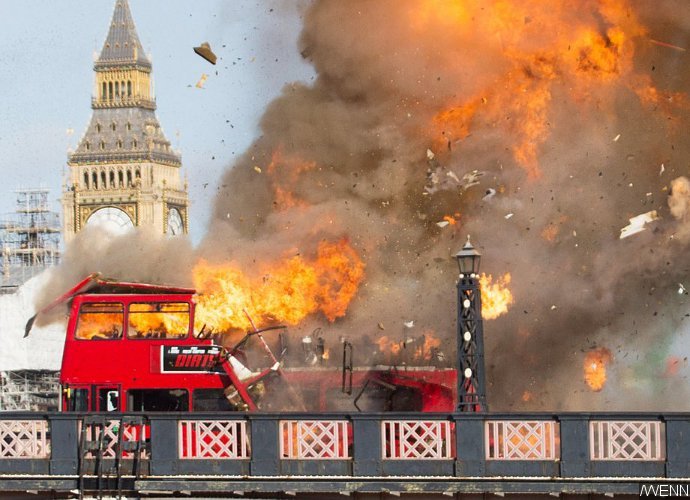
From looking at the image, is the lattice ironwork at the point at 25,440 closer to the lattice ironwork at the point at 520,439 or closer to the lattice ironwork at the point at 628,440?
the lattice ironwork at the point at 520,439

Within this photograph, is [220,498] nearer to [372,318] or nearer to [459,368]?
[459,368]

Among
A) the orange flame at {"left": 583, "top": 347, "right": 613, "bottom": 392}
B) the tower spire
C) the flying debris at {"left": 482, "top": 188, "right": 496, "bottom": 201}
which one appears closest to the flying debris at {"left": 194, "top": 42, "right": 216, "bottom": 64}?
the flying debris at {"left": 482, "top": 188, "right": 496, "bottom": 201}

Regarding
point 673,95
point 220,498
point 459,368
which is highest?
point 673,95

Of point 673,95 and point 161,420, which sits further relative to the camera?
point 673,95

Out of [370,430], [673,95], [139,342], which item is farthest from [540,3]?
[370,430]

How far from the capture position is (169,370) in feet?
121

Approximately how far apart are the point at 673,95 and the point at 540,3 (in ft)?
14.7

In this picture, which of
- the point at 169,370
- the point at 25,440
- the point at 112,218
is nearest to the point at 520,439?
the point at 25,440

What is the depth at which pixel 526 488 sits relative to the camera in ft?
89.9

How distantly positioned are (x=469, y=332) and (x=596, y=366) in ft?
68.4

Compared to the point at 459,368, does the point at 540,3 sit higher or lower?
higher

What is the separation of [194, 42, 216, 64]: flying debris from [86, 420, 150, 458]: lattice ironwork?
58.0 feet

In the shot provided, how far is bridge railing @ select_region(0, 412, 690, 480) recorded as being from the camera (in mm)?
27297

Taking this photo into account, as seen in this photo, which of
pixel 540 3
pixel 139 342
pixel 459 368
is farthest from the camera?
pixel 540 3
